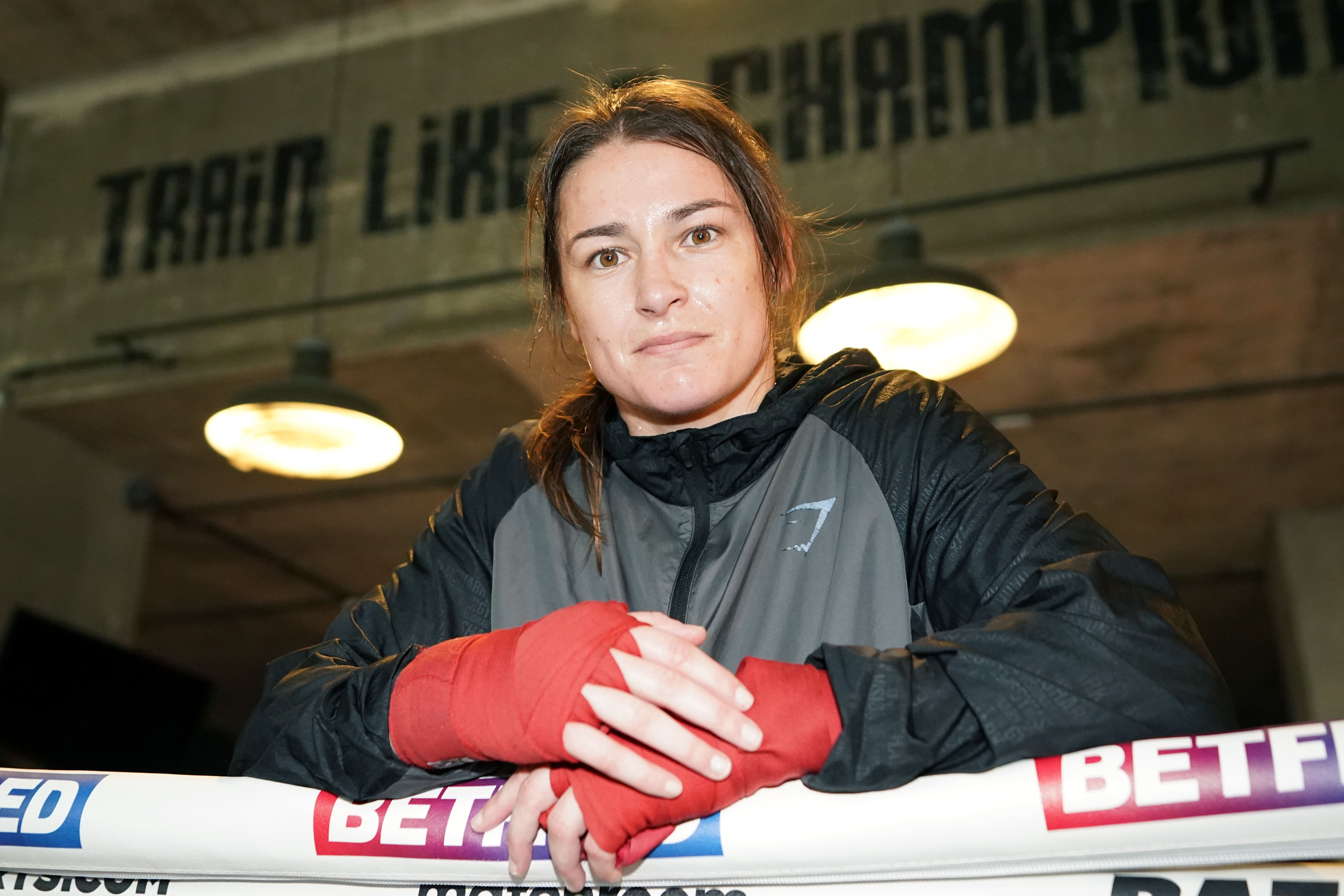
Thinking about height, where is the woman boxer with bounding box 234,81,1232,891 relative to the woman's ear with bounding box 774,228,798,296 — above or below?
below

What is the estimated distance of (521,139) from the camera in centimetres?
496

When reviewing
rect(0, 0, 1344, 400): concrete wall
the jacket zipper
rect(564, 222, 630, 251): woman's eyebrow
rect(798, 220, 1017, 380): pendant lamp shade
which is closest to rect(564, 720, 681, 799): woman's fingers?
the jacket zipper

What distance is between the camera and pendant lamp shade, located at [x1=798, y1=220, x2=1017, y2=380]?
3.28m

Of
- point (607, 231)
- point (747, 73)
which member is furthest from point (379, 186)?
point (607, 231)

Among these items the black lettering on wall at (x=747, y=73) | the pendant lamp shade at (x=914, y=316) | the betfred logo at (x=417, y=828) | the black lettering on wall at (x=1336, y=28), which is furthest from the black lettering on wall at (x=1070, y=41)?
the betfred logo at (x=417, y=828)

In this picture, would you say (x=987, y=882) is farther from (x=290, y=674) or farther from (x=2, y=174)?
(x=2, y=174)

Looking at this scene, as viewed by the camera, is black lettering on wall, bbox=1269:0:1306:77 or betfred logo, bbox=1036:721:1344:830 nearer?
betfred logo, bbox=1036:721:1344:830

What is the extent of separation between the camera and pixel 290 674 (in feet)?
3.60

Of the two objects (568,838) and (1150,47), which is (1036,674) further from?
(1150,47)

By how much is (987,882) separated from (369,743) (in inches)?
18.6

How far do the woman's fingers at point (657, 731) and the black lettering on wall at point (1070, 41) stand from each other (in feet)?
13.2

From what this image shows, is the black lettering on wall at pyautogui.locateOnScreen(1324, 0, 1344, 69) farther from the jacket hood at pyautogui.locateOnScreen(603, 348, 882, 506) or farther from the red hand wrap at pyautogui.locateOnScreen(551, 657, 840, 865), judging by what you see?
the red hand wrap at pyautogui.locateOnScreen(551, 657, 840, 865)

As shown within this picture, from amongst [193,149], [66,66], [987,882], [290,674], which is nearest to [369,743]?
[290,674]

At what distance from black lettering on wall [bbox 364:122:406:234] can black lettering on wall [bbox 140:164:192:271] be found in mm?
938
